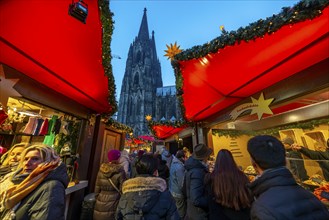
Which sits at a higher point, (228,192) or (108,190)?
(228,192)

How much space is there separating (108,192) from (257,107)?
335 cm

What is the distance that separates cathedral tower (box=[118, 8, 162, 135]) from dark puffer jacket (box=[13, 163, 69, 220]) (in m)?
30.2

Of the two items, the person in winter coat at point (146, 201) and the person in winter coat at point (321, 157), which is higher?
the person in winter coat at point (321, 157)

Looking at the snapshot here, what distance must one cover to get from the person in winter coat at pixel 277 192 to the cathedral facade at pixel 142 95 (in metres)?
30.3

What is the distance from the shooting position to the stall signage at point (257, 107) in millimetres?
2737

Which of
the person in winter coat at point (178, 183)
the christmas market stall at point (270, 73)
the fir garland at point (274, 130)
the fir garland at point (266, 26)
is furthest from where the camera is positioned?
Answer: the fir garland at point (274, 130)

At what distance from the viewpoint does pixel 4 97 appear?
6.71 feet

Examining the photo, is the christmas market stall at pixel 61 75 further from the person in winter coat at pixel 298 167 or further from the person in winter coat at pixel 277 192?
the person in winter coat at pixel 298 167

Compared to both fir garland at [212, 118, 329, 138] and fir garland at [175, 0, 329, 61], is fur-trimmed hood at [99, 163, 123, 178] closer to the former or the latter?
fir garland at [175, 0, 329, 61]

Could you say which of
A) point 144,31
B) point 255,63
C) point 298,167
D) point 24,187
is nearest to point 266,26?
point 255,63

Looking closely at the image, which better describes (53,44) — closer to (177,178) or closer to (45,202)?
(45,202)

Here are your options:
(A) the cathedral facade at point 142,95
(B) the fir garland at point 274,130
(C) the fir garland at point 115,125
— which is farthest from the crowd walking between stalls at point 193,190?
(A) the cathedral facade at point 142,95

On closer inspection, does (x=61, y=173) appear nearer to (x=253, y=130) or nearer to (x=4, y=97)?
(x=4, y=97)

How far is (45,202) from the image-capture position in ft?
4.10
